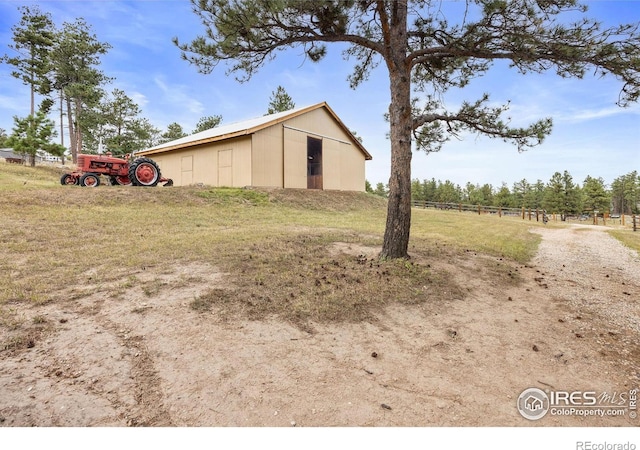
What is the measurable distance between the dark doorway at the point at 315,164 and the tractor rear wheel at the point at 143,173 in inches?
329

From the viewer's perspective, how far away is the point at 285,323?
3012 millimetres

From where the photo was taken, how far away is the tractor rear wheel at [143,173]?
473 inches

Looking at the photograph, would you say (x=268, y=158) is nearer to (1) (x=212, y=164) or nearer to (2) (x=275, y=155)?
(2) (x=275, y=155)

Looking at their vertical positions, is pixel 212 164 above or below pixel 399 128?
above

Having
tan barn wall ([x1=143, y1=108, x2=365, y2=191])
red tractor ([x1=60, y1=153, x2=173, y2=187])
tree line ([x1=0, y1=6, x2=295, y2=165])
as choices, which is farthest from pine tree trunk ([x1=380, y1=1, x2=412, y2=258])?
tree line ([x1=0, y1=6, x2=295, y2=165])

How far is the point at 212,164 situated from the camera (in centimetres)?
1588

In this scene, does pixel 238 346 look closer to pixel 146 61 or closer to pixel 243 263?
pixel 243 263

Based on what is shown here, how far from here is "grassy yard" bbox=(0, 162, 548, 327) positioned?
138 inches

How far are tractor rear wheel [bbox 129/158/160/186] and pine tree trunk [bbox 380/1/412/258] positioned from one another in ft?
35.3

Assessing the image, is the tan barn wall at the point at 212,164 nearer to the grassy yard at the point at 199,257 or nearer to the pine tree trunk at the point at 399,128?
the grassy yard at the point at 199,257

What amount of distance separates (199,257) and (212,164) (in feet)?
39.2

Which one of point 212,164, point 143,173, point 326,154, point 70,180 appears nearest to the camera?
point 70,180

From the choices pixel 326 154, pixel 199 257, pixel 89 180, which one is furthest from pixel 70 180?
pixel 326 154

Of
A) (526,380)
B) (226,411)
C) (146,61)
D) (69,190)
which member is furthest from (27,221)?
(526,380)
